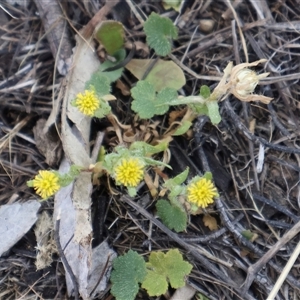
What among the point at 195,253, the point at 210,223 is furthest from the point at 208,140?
the point at 195,253

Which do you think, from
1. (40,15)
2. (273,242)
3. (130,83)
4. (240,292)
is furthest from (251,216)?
(40,15)

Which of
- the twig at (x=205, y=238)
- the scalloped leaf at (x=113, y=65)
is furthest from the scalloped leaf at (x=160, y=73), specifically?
the twig at (x=205, y=238)

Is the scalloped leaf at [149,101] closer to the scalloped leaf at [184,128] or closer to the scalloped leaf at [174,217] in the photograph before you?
the scalloped leaf at [184,128]

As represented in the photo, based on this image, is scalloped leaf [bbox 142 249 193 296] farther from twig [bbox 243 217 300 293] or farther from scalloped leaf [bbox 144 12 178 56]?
scalloped leaf [bbox 144 12 178 56]

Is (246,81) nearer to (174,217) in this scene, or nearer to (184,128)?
(184,128)

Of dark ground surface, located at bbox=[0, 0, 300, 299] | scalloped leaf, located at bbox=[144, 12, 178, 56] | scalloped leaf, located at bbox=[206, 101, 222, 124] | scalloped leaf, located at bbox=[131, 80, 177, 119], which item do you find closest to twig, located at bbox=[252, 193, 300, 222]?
dark ground surface, located at bbox=[0, 0, 300, 299]
